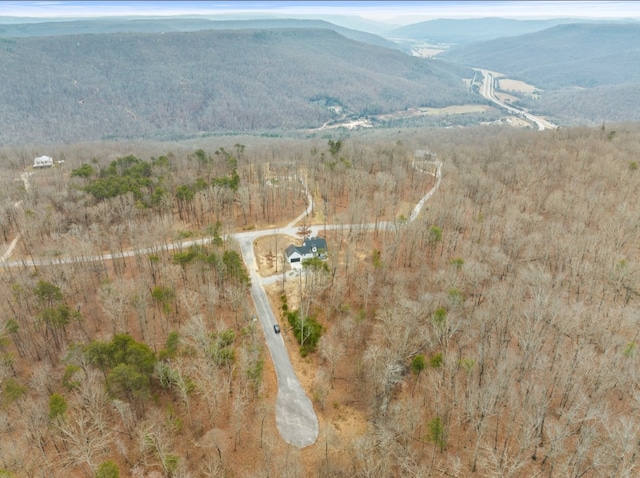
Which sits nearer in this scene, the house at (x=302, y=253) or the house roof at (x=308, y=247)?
the house at (x=302, y=253)

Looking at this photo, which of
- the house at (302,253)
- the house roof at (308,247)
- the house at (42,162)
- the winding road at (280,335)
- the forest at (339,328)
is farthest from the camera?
the house at (42,162)

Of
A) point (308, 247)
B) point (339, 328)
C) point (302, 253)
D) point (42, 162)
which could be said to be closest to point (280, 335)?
point (339, 328)

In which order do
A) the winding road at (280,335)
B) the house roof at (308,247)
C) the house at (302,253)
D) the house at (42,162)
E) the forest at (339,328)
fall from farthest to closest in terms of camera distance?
the house at (42,162), the house roof at (308,247), the house at (302,253), the winding road at (280,335), the forest at (339,328)

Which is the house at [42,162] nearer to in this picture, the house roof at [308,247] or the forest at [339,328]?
the forest at [339,328]

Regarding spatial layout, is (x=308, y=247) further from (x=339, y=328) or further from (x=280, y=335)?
(x=280, y=335)

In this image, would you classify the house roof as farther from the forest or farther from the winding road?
the winding road

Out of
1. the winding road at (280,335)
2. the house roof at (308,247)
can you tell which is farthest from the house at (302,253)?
the winding road at (280,335)
